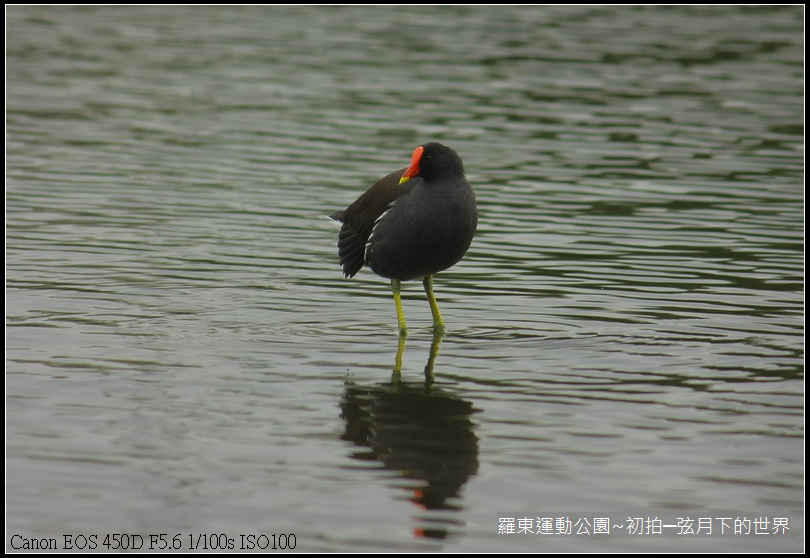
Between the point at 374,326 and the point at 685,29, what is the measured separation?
20.7 meters

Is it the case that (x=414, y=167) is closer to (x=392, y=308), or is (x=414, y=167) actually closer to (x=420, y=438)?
(x=392, y=308)

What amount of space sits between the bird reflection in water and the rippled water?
0.09 feet

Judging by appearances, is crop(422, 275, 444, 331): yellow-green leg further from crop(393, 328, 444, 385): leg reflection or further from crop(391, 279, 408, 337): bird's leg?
crop(391, 279, 408, 337): bird's leg

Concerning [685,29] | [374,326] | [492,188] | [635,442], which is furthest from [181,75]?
[635,442]

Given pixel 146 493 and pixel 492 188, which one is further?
pixel 492 188

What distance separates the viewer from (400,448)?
7750mm

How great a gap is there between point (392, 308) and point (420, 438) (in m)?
3.50

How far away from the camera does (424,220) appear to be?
33.7 feet

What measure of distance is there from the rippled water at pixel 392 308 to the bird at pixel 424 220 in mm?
528

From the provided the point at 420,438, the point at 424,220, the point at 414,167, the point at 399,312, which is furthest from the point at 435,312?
the point at 420,438

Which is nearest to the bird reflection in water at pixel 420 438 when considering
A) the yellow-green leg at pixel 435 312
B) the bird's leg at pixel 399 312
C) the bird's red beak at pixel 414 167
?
the bird's leg at pixel 399 312

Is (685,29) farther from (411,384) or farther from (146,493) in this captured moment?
(146,493)

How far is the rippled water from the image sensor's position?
7.00 m

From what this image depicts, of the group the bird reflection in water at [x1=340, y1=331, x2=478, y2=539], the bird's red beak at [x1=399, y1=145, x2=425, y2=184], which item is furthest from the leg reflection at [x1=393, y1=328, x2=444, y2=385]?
the bird's red beak at [x1=399, y1=145, x2=425, y2=184]
